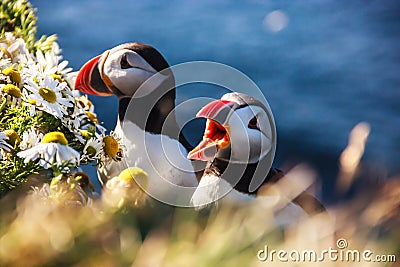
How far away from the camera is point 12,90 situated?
2.56 feet

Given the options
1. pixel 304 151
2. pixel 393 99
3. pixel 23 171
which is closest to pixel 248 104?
pixel 23 171

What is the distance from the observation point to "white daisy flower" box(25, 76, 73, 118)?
2.47 feet

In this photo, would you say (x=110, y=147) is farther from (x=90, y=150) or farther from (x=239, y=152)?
(x=239, y=152)

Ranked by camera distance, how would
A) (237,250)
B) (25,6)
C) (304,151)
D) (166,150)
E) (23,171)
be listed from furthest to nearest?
(304,151)
(25,6)
(166,150)
(23,171)
(237,250)

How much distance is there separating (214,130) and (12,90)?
0.26 metres

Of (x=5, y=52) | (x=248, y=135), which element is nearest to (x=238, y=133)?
(x=248, y=135)

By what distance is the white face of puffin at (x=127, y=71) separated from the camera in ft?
3.08

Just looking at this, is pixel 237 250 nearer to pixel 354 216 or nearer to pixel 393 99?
pixel 354 216

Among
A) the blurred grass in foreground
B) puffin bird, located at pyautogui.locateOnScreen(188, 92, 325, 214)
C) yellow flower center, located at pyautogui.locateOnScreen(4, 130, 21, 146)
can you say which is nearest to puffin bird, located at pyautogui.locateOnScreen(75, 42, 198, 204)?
puffin bird, located at pyautogui.locateOnScreen(188, 92, 325, 214)

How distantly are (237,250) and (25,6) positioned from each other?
968 mm

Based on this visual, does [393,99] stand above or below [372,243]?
above

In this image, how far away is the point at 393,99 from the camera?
7.84 feet

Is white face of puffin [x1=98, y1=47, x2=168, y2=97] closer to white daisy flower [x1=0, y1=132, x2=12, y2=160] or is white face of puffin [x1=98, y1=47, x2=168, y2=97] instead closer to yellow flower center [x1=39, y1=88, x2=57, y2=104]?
yellow flower center [x1=39, y1=88, x2=57, y2=104]

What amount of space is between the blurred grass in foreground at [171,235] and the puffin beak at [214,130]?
1.02 ft
